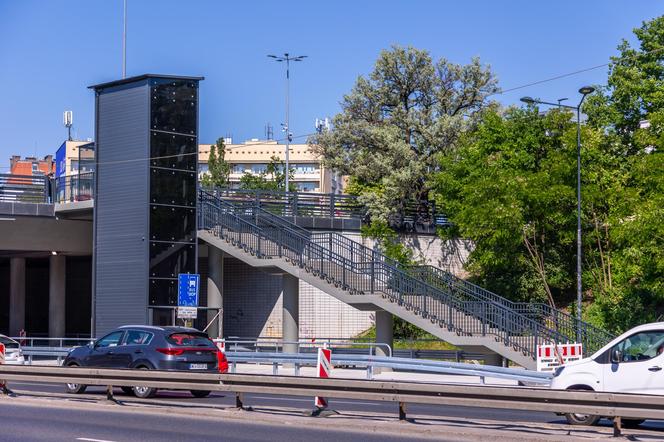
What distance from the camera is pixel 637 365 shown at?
16906 mm

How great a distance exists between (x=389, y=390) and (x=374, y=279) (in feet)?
53.6

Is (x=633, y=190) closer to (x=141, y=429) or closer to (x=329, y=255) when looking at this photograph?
(x=329, y=255)

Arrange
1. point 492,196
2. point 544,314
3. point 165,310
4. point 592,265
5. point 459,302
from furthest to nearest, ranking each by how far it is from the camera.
→ point 592,265
point 492,196
point 165,310
point 544,314
point 459,302

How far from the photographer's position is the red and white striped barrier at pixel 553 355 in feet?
88.0

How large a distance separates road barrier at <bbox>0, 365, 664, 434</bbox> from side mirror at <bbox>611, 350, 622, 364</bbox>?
229 cm

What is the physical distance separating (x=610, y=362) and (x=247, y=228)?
21.1 metres

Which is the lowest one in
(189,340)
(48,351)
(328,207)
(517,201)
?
(48,351)

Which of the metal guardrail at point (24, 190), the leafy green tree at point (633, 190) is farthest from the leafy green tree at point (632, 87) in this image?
the metal guardrail at point (24, 190)

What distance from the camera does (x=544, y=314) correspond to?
33562mm

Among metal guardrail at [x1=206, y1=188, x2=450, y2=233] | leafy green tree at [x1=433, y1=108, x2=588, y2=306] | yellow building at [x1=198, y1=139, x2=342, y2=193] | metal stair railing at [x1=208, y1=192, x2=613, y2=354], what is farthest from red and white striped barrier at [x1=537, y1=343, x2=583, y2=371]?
yellow building at [x1=198, y1=139, x2=342, y2=193]

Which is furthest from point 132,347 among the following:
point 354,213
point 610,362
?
point 354,213

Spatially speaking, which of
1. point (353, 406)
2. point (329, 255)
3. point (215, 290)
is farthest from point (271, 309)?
point (353, 406)

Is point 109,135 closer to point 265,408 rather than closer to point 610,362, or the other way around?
point 265,408

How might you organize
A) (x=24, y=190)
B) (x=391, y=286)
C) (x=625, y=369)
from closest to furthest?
1. (x=625, y=369)
2. (x=391, y=286)
3. (x=24, y=190)
